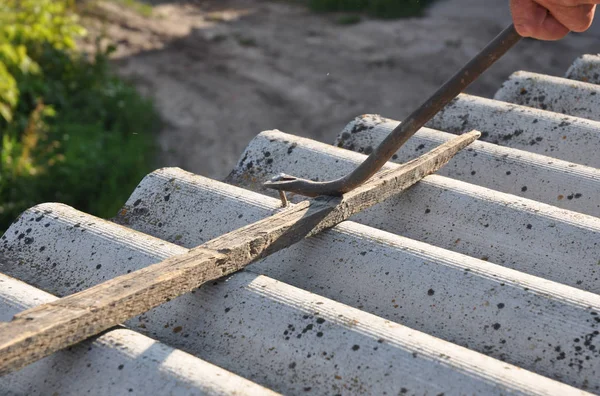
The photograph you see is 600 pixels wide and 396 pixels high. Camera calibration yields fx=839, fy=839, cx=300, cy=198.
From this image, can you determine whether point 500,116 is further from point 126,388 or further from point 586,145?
point 126,388

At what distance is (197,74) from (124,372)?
775 cm

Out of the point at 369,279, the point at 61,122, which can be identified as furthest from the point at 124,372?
the point at 61,122

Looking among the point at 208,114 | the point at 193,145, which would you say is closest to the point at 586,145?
the point at 193,145

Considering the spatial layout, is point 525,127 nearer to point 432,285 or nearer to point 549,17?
point 549,17

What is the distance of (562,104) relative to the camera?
10.3 ft

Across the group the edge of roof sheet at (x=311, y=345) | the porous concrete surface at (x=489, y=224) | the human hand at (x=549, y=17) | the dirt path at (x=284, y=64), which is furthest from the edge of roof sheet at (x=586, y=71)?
the dirt path at (x=284, y=64)

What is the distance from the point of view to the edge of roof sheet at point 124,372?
1.62 m

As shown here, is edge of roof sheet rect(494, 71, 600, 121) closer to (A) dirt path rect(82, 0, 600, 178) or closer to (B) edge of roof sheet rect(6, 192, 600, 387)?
(B) edge of roof sheet rect(6, 192, 600, 387)

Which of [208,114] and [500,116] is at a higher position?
[500,116]

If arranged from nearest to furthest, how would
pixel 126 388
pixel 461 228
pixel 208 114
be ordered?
pixel 126 388 → pixel 461 228 → pixel 208 114

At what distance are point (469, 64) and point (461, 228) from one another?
46 centimetres

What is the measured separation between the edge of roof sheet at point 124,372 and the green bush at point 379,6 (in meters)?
9.93

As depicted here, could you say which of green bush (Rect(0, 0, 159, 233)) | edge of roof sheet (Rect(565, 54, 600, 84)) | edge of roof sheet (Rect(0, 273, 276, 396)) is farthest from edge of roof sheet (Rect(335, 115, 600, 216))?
green bush (Rect(0, 0, 159, 233))

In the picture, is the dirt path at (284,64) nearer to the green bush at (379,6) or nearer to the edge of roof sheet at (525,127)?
the green bush at (379,6)
